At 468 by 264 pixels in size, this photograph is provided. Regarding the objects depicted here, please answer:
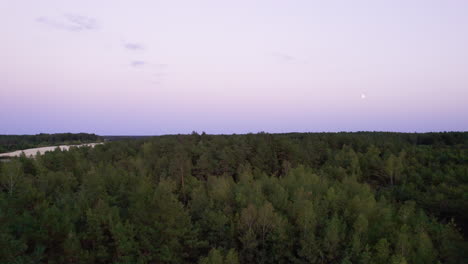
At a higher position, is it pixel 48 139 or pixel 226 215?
pixel 48 139

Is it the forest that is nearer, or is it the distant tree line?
the forest

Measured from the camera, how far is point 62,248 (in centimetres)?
2839

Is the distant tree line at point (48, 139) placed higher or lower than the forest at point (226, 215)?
higher

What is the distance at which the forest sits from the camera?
30.4 meters

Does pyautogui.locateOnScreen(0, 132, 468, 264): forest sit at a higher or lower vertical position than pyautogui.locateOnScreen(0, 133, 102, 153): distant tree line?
lower

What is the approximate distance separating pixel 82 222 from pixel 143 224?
20.8 ft

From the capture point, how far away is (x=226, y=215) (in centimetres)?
4353

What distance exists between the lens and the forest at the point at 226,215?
30359 mm

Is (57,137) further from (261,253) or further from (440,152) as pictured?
(440,152)

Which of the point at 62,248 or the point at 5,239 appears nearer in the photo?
the point at 5,239

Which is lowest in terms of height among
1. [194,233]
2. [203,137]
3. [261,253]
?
[261,253]

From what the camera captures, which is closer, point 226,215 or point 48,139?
point 226,215

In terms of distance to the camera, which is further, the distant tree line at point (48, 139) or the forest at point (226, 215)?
the distant tree line at point (48, 139)

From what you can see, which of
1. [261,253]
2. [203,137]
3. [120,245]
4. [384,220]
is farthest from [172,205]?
[203,137]
